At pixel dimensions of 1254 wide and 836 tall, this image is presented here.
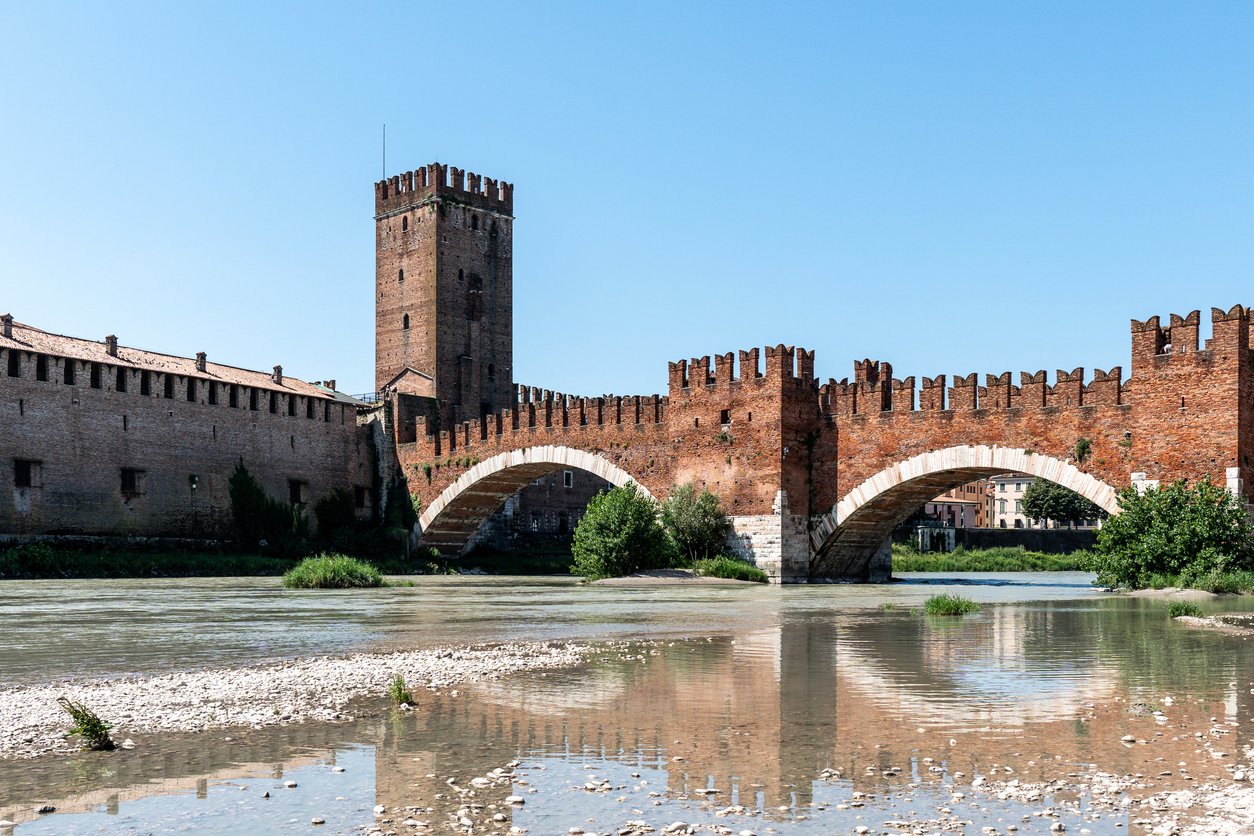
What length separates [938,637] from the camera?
43.0 feet

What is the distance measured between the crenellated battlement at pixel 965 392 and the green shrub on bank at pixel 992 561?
60.3ft

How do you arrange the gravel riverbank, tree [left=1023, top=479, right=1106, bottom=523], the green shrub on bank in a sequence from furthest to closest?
tree [left=1023, top=479, right=1106, bottom=523] → the green shrub on bank → the gravel riverbank

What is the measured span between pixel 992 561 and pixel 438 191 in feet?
91.0

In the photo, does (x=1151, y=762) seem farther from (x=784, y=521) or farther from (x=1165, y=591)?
(x=784, y=521)

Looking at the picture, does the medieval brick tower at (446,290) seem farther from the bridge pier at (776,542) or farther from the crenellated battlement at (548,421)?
the bridge pier at (776,542)

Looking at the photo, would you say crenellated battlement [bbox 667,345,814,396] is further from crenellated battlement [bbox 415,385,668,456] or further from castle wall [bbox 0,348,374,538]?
castle wall [bbox 0,348,374,538]

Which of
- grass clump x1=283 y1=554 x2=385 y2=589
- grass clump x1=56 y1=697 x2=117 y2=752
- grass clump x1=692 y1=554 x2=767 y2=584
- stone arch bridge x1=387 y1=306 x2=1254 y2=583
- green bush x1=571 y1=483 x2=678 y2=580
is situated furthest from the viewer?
green bush x1=571 y1=483 x2=678 y2=580

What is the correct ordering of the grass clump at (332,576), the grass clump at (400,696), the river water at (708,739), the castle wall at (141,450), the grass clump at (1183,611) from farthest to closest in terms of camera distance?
1. the castle wall at (141,450)
2. the grass clump at (332,576)
3. the grass clump at (1183,611)
4. the grass clump at (400,696)
5. the river water at (708,739)

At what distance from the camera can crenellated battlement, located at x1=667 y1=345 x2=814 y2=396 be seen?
104 feet

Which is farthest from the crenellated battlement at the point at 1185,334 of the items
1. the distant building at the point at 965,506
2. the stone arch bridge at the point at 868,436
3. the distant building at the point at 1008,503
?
the distant building at the point at 1008,503

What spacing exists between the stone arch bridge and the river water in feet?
38.5

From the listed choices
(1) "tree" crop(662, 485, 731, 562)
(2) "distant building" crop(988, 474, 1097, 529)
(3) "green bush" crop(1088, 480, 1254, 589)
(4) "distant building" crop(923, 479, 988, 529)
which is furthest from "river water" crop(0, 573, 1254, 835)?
(2) "distant building" crop(988, 474, 1097, 529)

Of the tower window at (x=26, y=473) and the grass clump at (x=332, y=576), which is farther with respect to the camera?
the tower window at (x=26, y=473)

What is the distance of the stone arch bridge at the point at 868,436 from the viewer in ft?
79.4
